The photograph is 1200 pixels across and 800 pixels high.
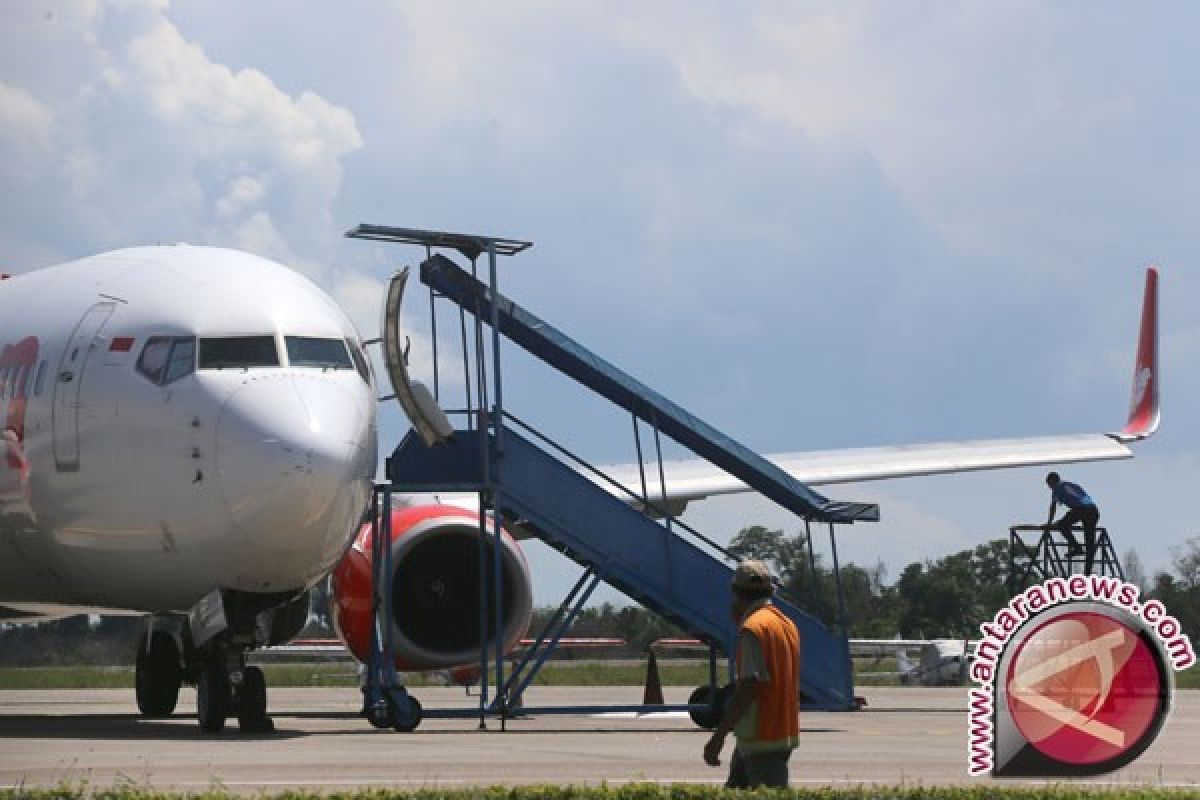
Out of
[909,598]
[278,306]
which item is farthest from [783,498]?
[909,598]

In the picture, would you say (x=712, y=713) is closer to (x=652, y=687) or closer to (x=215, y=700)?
(x=215, y=700)

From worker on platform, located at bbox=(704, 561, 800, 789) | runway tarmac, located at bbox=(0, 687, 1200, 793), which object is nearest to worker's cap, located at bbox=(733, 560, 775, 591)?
worker on platform, located at bbox=(704, 561, 800, 789)

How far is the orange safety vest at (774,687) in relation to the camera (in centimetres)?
927

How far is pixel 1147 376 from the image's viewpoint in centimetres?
3091

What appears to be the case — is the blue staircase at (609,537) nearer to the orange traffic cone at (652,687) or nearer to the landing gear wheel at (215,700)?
the landing gear wheel at (215,700)

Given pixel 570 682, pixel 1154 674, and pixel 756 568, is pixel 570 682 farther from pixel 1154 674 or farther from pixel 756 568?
pixel 756 568

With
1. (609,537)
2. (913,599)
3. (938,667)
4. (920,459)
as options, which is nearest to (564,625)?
(609,537)

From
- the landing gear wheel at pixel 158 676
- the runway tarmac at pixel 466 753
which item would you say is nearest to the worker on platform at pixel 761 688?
the runway tarmac at pixel 466 753

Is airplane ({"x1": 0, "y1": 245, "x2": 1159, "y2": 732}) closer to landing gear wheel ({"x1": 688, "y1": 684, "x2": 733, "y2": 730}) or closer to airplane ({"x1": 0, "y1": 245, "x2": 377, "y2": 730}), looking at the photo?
airplane ({"x1": 0, "y1": 245, "x2": 377, "y2": 730})

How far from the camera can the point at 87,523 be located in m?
18.2

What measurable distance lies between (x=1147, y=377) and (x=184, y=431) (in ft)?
56.3

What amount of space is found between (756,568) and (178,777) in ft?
15.7

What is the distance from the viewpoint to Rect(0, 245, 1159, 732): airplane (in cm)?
1709

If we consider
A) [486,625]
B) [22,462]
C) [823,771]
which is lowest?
[823,771]
